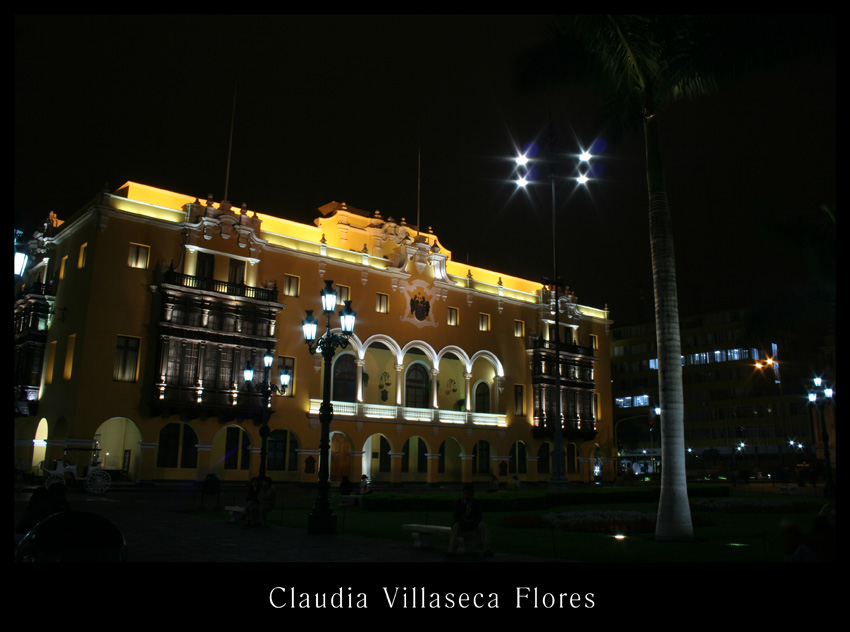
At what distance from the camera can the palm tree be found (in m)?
12.5

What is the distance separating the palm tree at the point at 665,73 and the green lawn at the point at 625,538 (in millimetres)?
927

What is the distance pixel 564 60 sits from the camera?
586 inches

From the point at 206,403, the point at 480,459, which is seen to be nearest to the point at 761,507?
the point at 206,403

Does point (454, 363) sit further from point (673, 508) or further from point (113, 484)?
point (673, 508)

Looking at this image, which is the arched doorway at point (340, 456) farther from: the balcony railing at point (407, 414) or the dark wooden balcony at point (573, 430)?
the dark wooden balcony at point (573, 430)

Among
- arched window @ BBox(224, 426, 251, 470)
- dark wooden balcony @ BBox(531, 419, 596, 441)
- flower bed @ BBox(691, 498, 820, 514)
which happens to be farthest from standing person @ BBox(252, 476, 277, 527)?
dark wooden balcony @ BBox(531, 419, 596, 441)

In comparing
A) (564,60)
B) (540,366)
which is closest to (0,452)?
(564,60)

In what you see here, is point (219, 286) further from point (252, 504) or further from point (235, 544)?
point (235, 544)

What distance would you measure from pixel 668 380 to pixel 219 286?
90.3 feet

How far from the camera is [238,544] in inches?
525

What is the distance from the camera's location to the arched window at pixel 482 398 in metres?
49.1

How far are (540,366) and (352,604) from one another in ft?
144

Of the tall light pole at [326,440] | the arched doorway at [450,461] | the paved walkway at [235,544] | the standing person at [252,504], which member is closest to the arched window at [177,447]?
the paved walkway at [235,544]

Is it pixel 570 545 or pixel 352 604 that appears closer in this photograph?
pixel 352 604
